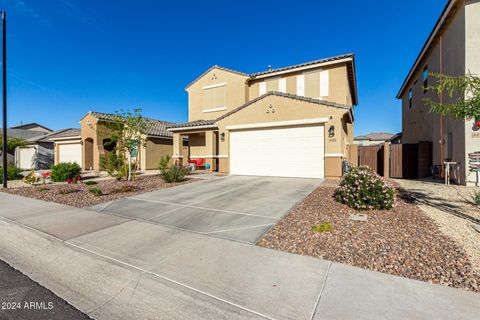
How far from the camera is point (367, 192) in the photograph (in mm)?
6098

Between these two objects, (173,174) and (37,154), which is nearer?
(173,174)

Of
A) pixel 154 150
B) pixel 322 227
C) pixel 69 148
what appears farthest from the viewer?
pixel 69 148

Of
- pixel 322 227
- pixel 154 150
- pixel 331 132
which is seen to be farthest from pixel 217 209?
pixel 154 150

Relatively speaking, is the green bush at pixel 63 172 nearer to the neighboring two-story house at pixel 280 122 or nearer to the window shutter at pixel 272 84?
the neighboring two-story house at pixel 280 122

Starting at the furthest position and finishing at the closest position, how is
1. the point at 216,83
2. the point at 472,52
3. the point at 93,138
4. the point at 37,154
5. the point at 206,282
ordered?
1. the point at 37,154
2. the point at 93,138
3. the point at 216,83
4. the point at 472,52
5. the point at 206,282

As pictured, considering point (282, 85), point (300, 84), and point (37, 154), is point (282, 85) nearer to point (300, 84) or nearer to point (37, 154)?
point (300, 84)

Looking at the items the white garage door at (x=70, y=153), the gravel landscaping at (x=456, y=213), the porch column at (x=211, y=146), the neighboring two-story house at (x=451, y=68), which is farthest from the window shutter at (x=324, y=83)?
the white garage door at (x=70, y=153)

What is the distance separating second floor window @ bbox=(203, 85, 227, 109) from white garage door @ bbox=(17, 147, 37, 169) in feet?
78.0

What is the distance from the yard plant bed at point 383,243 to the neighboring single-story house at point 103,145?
53.6 feet

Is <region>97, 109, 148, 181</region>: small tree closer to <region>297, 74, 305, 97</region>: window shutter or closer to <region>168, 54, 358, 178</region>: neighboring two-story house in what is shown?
<region>168, 54, 358, 178</region>: neighboring two-story house

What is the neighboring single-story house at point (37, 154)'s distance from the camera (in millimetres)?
26922

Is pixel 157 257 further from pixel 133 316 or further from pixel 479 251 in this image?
pixel 479 251

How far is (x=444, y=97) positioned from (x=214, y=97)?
52.0ft

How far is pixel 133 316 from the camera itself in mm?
2447
